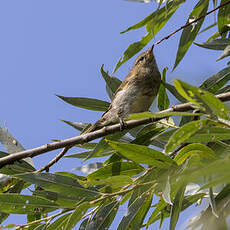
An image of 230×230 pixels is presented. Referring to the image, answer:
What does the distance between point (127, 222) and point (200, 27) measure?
1346 mm

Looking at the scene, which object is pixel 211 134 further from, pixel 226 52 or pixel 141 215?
pixel 226 52

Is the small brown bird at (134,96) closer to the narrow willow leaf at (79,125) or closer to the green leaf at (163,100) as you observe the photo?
the narrow willow leaf at (79,125)

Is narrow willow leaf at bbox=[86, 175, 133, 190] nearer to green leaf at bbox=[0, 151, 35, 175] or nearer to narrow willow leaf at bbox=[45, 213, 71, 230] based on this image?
narrow willow leaf at bbox=[45, 213, 71, 230]

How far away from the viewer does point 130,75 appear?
385 cm

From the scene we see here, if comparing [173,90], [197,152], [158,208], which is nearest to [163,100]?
[173,90]

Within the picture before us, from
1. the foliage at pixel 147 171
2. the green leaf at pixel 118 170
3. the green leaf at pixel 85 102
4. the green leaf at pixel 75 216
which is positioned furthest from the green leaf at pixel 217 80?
the green leaf at pixel 75 216

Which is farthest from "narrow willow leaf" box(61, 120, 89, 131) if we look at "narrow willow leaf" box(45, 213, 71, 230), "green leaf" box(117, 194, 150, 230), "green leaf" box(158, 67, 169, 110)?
"green leaf" box(117, 194, 150, 230)

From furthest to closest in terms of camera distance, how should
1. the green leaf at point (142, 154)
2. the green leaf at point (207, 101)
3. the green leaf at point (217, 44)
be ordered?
the green leaf at point (217, 44), the green leaf at point (142, 154), the green leaf at point (207, 101)

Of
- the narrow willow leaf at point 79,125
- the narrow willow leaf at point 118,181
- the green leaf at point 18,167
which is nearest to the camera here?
the narrow willow leaf at point 118,181

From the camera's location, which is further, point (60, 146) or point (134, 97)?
point (134, 97)

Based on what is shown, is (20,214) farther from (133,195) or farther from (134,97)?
(134,97)

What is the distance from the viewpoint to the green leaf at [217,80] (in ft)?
8.12

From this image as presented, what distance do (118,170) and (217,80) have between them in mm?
805

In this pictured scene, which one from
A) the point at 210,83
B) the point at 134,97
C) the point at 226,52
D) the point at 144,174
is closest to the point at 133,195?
the point at 144,174
